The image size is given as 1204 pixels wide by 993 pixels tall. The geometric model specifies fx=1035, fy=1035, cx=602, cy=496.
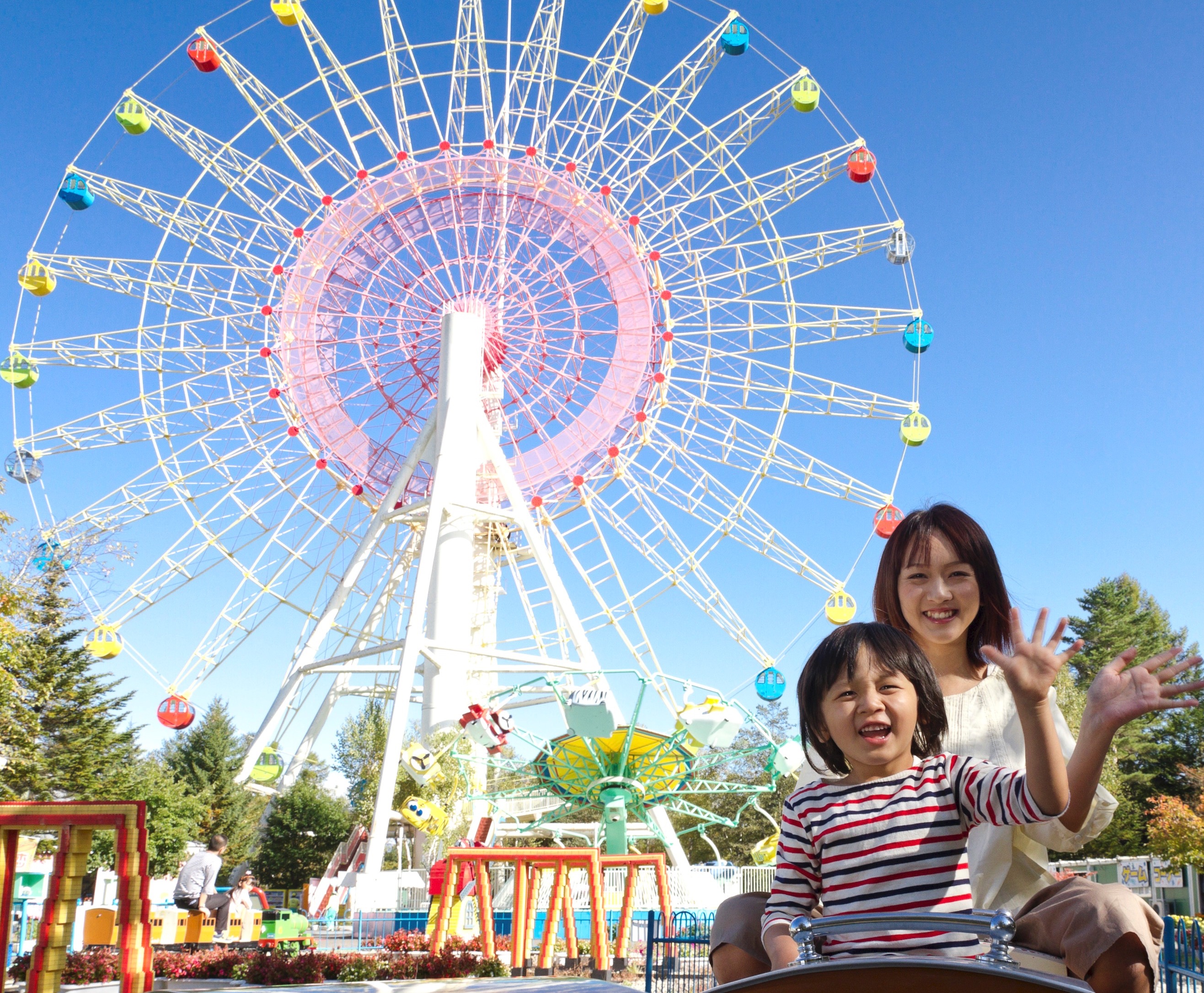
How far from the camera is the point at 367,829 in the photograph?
32188 mm

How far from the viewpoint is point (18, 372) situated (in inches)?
878

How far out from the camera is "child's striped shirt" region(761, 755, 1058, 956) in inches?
76.2

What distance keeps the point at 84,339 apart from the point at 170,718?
8745 mm

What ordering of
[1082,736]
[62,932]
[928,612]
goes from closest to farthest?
1. [1082,736]
2. [928,612]
3. [62,932]

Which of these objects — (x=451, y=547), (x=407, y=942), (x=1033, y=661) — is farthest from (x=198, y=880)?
(x=1033, y=661)

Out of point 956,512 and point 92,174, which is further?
point 92,174

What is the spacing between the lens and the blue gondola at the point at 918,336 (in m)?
21.3

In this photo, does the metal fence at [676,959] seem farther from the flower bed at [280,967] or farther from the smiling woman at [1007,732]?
the smiling woman at [1007,732]

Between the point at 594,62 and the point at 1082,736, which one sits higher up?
the point at 594,62

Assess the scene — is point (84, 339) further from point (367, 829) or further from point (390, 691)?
point (367, 829)

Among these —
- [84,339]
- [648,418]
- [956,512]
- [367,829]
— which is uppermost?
[84,339]

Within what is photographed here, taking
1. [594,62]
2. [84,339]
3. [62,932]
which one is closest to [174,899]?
[62,932]

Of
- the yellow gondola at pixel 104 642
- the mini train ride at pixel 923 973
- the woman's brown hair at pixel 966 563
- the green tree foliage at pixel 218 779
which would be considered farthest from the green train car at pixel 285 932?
the green tree foliage at pixel 218 779

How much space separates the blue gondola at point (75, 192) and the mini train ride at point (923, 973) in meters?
24.6
